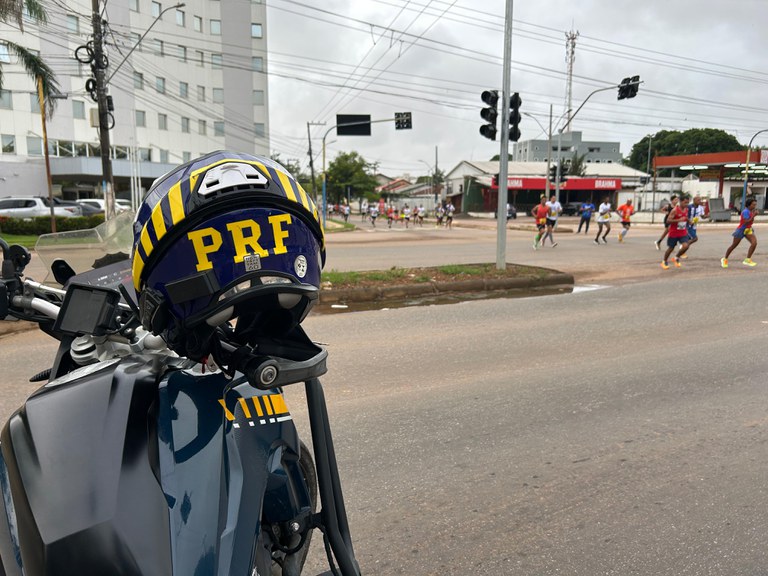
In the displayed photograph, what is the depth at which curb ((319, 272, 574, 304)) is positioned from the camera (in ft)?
28.1

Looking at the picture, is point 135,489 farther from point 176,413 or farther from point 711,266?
point 711,266

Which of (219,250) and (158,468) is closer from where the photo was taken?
(158,468)

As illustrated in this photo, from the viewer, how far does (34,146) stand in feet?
132

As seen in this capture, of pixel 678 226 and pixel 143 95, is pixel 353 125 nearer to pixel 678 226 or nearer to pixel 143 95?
pixel 678 226

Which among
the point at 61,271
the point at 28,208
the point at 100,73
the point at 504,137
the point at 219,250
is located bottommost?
the point at 61,271

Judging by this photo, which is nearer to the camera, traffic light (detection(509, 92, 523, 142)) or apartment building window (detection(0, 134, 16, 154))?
traffic light (detection(509, 92, 523, 142))

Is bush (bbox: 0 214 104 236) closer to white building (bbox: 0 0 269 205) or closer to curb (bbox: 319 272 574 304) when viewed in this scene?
curb (bbox: 319 272 574 304)

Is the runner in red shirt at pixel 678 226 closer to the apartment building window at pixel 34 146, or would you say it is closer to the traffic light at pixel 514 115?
the traffic light at pixel 514 115

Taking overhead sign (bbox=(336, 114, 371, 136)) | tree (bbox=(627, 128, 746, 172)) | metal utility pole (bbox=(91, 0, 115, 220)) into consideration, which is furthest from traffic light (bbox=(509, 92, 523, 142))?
tree (bbox=(627, 128, 746, 172))

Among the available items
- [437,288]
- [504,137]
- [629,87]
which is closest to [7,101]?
[629,87]

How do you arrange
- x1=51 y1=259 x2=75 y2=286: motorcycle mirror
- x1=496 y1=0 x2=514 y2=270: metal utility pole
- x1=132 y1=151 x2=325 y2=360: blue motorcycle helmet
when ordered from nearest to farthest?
x1=132 y1=151 x2=325 y2=360: blue motorcycle helmet → x1=51 y1=259 x2=75 y2=286: motorcycle mirror → x1=496 y1=0 x2=514 y2=270: metal utility pole

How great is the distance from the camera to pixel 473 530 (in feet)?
8.46

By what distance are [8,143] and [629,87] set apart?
130 ft

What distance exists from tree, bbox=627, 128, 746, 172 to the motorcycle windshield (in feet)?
346
